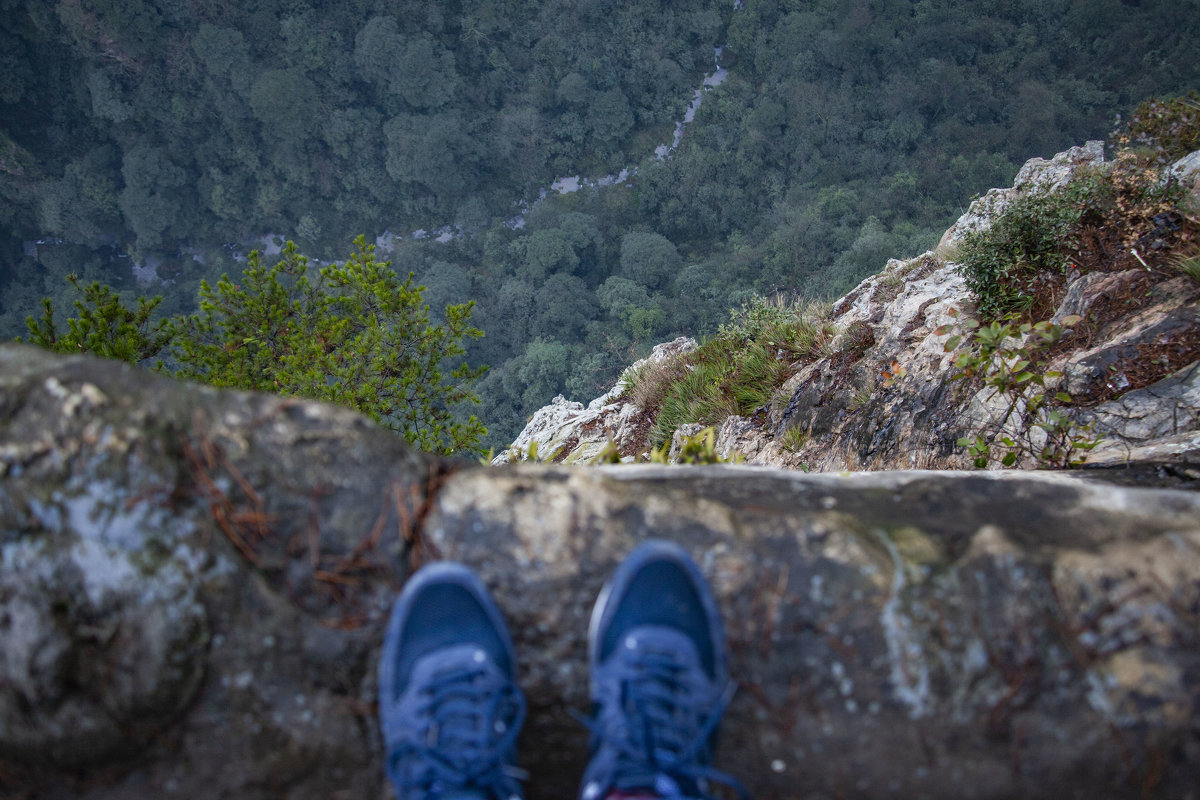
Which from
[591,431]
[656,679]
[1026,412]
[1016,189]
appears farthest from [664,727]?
[1016,189]

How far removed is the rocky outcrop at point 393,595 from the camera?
152cm

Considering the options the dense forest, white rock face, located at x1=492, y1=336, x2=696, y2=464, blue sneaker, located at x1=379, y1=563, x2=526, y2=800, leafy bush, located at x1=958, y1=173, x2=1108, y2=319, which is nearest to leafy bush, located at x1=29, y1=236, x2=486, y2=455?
white rock face, located at x1=492, y1=336, x2=696, y2=464

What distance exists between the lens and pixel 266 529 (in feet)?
5.36

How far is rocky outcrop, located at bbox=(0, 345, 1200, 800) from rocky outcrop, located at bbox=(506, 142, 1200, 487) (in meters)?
1.23

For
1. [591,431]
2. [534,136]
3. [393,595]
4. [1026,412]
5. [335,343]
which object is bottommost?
[393,595]

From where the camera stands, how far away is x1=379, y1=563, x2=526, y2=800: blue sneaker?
1.62 meters

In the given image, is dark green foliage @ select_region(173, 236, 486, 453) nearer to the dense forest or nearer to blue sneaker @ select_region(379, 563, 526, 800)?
blue sneaker @ select_region(379, 563, 526, 800)

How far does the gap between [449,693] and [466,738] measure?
0.12 metres

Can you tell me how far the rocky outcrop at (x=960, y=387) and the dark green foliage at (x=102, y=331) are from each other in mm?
4592

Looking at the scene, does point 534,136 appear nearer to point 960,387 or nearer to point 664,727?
point 960,387


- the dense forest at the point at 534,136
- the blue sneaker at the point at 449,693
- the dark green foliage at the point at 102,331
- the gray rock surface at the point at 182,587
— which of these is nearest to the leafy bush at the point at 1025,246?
the blue sneaker at the point at 449,693

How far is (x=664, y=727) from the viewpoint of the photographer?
167 cm

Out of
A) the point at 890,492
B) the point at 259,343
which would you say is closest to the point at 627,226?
the point at 259,343

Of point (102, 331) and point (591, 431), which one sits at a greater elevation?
point (591, 431)
